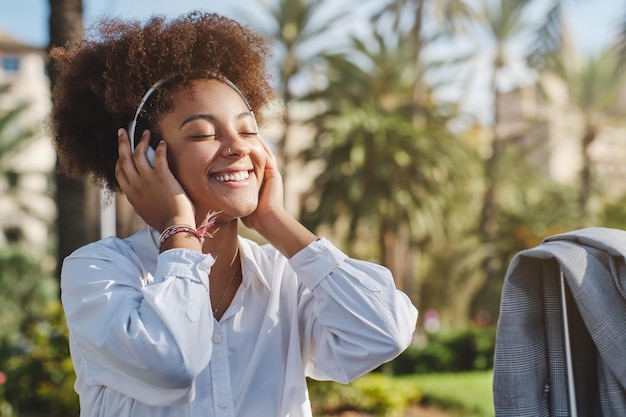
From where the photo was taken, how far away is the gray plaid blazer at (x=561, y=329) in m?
1.91

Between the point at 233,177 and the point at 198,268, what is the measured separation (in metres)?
0.33

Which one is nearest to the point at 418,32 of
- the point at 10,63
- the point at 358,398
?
the point at 358,398

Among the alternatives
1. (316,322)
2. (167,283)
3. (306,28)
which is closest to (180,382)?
(167,283)

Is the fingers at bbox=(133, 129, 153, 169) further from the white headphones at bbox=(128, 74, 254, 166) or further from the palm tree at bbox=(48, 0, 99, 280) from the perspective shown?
the palm tree at bbox=(48, 0, 99, 280)

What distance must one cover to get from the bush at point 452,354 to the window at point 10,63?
129 ft

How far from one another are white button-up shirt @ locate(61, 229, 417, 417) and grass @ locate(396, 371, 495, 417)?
7727 millimetres

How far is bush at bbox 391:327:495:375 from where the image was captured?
1734 centimetres

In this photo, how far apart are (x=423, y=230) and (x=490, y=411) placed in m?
13.2

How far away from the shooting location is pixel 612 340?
1.90m

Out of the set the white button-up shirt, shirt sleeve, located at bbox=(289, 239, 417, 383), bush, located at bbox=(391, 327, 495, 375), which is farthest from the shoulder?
bush, located at bbox=(391, 327, 495, 375)

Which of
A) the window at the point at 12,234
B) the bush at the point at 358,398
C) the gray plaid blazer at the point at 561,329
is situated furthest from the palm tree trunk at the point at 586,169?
the gray plaid blazer at the point at 561,329

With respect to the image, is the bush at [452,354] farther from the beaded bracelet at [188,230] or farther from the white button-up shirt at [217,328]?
the beaded bracelet at [188,230]

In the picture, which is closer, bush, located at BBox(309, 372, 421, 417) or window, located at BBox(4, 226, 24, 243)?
bush, located at BBox(309, 372, 421, 417)

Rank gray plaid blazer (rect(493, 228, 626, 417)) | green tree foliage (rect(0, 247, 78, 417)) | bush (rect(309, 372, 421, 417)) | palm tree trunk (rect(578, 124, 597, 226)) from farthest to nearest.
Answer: palm tree trunk (rect(578, 124, 597, 226)) → bush (rect(309, 372, 421, 417)) → green tree foliage (rect(0, 247, 78, 417)) → gray plaid blazer (rect(493, 228, 626, 417))
